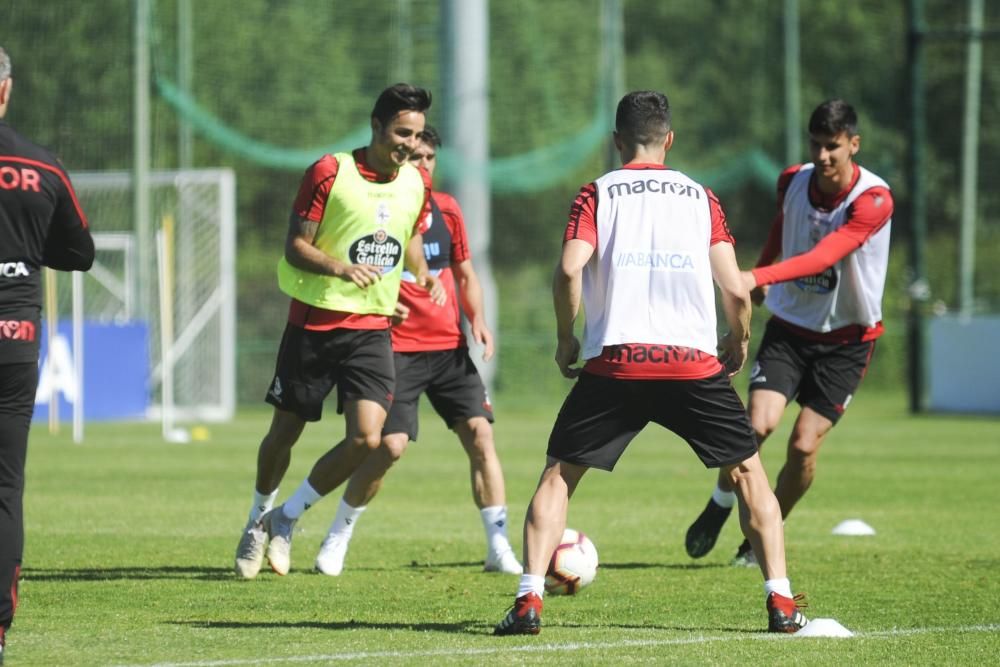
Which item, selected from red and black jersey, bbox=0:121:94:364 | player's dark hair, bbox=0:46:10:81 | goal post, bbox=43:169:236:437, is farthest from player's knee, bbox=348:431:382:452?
goal post, bbox=43:169:236:437

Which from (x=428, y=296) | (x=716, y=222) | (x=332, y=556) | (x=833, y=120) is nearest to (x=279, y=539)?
(x=332, y=556)

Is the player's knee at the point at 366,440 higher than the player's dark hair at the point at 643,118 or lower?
lower

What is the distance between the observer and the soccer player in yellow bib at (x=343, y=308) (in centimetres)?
870

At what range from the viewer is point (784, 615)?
22.9 feet

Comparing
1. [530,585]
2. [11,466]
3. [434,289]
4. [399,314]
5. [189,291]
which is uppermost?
[189,291]

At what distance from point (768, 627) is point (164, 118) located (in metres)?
26.1

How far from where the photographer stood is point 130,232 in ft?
93.5

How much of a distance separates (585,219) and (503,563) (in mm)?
3036

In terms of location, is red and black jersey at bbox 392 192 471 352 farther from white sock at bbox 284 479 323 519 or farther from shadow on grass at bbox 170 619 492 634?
shadow on grass at bbox 170 619 492 634

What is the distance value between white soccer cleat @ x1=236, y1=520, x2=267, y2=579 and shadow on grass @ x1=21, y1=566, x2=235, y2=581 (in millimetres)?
116

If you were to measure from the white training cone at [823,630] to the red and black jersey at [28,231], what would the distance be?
124 inches

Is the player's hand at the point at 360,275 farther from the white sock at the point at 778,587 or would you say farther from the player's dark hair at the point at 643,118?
the white sock at the point at 778,587

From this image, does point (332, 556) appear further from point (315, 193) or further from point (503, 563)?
point (315, 193)

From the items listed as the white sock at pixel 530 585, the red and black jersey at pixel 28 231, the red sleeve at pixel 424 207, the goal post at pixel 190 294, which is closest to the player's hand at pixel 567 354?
the white sock at pixel 530 585
